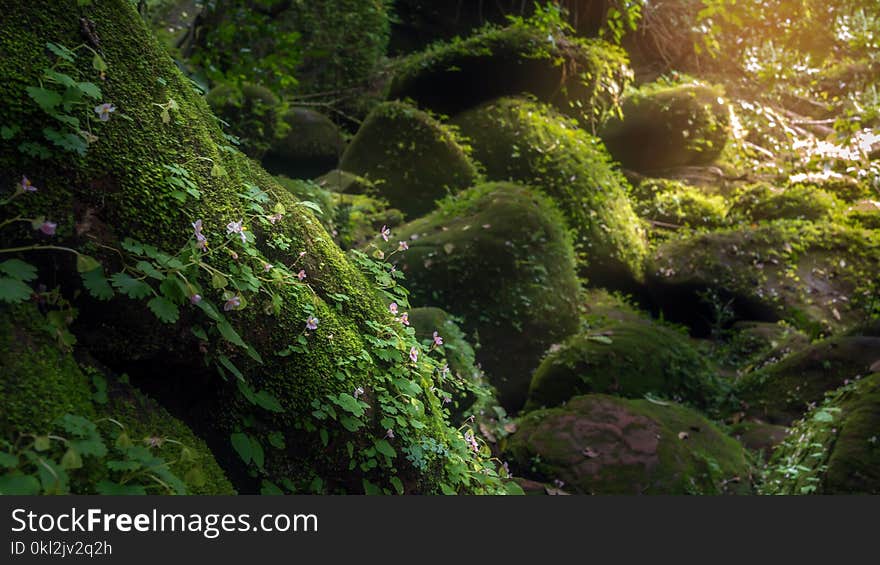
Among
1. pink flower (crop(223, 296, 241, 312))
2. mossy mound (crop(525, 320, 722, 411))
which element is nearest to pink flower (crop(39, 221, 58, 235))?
pink flower (crop(223, 296, 241, 312))

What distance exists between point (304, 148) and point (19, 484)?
13.1 m

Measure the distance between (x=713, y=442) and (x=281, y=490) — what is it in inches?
157

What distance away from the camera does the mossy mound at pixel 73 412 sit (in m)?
1.77

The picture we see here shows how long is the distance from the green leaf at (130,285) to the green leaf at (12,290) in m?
0.25

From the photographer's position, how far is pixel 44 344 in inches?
77.6

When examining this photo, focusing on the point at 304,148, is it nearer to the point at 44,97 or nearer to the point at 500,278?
the point at 500,278

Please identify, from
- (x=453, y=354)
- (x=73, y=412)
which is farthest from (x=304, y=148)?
(x=73, y=412)

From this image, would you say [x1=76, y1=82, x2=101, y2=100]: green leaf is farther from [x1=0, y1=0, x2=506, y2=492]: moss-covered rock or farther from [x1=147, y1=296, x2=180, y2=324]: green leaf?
[x1=147, y1=296, x2=180, y2=324]: green leaf

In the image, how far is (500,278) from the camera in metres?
7.29

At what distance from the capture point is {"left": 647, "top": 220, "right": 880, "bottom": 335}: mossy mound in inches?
388

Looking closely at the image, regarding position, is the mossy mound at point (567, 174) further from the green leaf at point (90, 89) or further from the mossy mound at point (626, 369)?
the green leaf at point (90, 89)

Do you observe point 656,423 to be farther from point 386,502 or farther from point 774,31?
point 774,31

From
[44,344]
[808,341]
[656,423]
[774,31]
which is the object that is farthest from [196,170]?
[774,31]

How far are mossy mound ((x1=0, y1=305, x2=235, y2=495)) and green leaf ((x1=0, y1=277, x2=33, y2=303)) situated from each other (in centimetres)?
18
